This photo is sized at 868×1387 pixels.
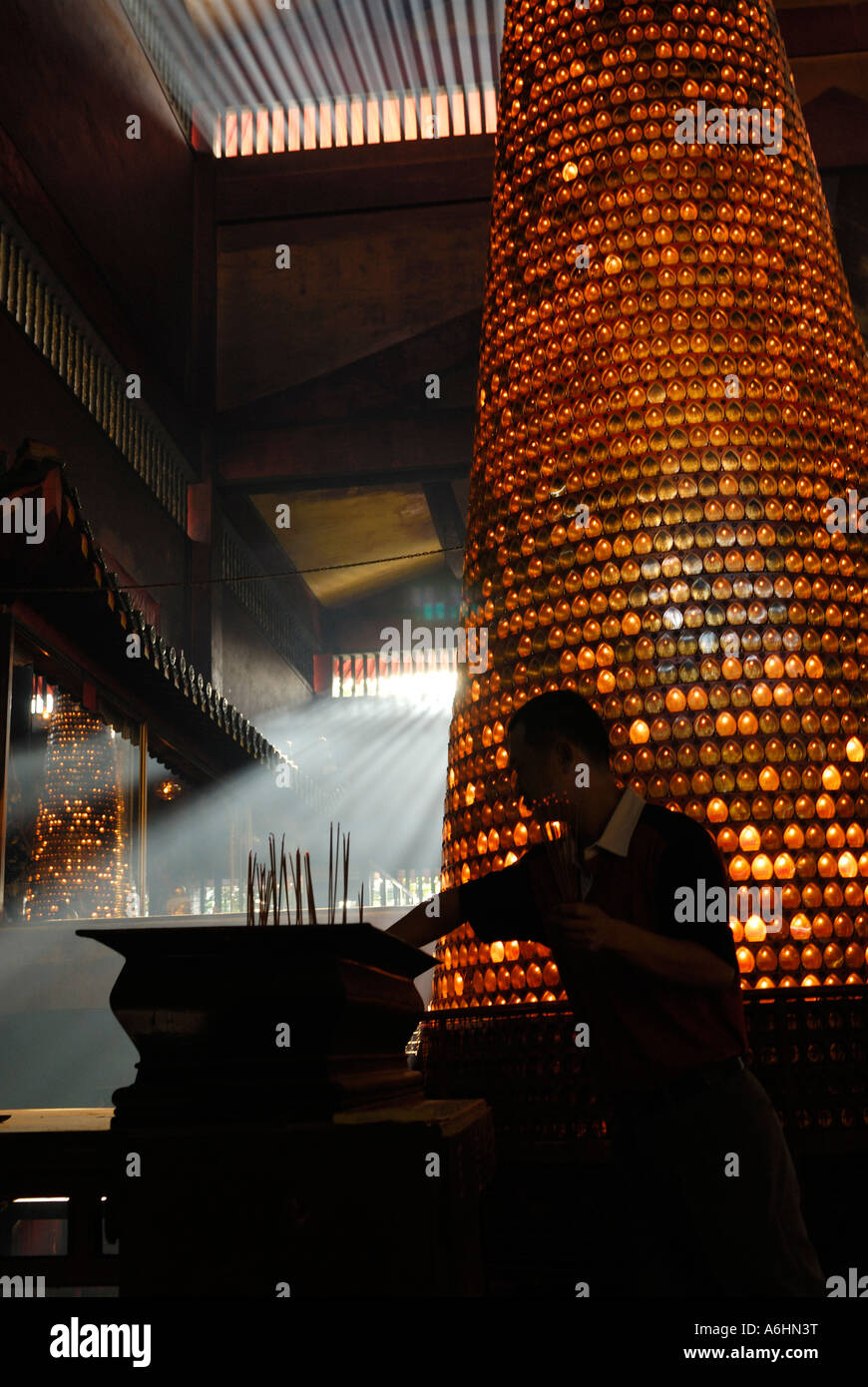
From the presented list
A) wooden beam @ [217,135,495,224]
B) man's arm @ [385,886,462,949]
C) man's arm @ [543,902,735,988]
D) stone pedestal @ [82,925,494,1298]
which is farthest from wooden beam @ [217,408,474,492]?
stone pedestal @ [82,925,494,1298]

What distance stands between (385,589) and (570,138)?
12.1m

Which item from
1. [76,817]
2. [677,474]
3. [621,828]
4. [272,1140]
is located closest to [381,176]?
[76,817]

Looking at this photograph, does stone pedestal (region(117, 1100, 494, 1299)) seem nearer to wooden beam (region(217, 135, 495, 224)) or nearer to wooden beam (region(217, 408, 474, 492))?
wooden beam (region(217, 408, 474, 492))

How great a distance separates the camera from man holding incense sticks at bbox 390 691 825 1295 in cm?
141

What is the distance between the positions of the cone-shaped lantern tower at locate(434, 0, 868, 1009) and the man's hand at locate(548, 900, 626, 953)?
0.93m

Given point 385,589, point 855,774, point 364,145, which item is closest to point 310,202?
point 364,145

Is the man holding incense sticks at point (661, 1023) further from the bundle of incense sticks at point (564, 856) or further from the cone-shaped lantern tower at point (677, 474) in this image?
the cone-shaped lantern tower at point (677, 474)

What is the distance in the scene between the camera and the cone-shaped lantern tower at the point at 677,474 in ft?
7.60

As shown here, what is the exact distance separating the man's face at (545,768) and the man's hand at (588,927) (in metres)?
0.19

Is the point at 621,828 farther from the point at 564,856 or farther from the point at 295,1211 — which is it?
the point at 295,1211

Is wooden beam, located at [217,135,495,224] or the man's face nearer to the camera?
the man's face

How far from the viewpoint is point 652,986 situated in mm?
1495

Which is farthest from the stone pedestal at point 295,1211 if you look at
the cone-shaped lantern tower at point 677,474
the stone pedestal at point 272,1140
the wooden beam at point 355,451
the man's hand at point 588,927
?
the wooden beam at point 355,451
